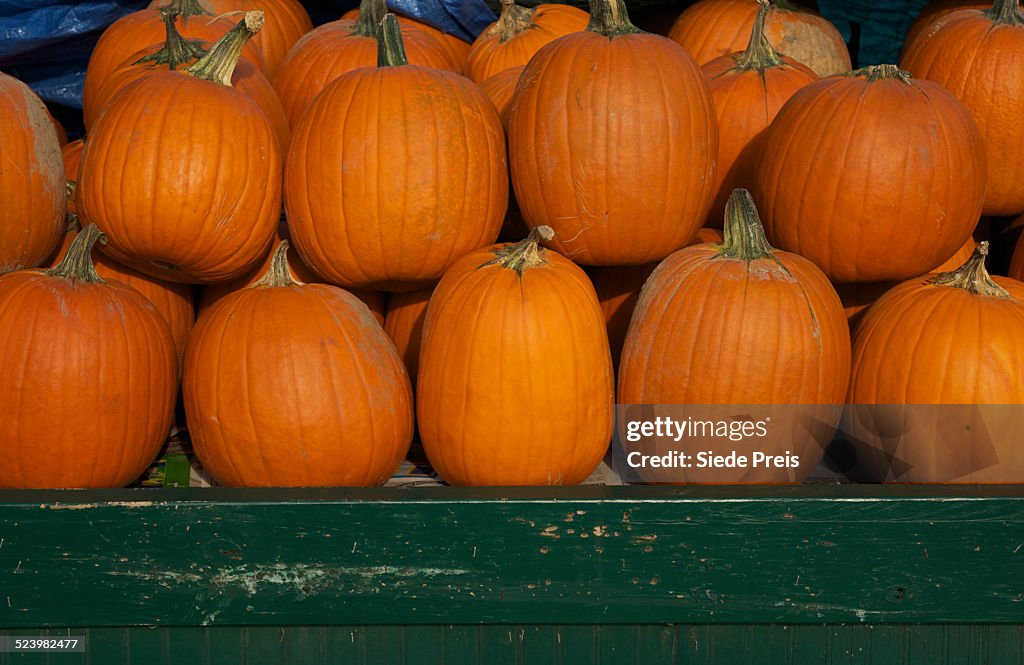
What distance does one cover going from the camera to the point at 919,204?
2361 millimetres

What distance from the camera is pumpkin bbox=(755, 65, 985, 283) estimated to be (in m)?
2.35

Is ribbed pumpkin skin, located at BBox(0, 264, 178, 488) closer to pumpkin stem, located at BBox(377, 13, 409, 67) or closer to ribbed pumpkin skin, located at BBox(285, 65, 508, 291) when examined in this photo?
ribbed pumpkin skin, located at BBox(285, 65, 508, 291)

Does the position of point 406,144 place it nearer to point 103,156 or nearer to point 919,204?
point 103,156

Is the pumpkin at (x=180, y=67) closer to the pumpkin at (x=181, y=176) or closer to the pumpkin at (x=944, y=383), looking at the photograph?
the pumpkin at (x=181, y=176)

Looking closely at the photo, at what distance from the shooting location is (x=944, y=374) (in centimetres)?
218

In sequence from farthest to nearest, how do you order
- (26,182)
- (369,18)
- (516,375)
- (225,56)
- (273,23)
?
(273,23)
(369,18)
(225,56)
(26,182)
(516,375)

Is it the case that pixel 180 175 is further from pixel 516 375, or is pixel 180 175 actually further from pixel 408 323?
pixel 516 375

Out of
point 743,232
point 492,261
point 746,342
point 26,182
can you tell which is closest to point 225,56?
point 26,182

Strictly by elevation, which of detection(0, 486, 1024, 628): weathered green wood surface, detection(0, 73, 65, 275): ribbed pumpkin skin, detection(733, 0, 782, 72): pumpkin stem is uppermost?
detection(733, 0, 782, 72): pumpkin stem

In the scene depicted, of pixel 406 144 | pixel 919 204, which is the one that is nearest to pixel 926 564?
pixel 919 204

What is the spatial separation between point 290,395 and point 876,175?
147 cm

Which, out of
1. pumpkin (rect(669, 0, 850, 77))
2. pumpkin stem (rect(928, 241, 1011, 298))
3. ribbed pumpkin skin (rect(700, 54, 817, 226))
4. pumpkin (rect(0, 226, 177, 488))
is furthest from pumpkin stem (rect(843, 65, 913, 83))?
pumpkin (rect(0, 226, 177, 488))

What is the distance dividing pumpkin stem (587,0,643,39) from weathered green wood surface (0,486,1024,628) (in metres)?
1.25

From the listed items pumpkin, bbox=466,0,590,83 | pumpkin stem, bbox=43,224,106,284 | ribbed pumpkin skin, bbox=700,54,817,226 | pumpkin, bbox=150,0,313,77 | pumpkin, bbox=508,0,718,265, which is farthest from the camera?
pumpkin, bbox=150,0,313,77
